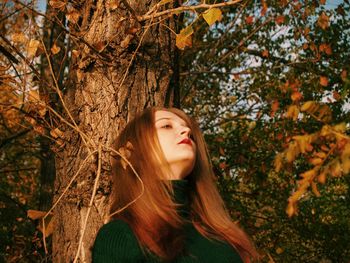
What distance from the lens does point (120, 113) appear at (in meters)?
2.65

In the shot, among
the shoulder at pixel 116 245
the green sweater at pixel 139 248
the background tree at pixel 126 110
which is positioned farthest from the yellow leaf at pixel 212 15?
the shoulder at pixel 116 245

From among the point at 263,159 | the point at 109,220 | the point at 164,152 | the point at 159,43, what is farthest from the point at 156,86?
the point at 263,159

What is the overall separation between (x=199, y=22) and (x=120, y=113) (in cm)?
482

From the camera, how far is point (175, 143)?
8.48 ft

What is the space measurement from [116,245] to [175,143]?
0.59 metres

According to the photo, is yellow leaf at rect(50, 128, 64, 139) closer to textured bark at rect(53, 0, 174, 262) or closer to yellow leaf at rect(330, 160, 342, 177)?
textured bark at rect(53, 0, 174, 262)

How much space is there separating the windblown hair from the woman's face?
0.03 m

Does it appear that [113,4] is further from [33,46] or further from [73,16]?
[33,46]

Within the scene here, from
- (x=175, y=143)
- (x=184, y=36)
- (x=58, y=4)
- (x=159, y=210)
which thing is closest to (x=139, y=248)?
(x=159, y=210)

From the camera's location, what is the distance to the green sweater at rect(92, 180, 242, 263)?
225 centimetres

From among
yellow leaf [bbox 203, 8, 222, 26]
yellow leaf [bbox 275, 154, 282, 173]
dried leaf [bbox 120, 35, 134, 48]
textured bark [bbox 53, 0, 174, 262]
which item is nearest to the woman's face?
textured bark [bbox 53, 0, 174, 262]

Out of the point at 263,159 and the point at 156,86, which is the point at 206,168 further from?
the point at 263,159

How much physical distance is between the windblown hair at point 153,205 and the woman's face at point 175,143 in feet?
0.10

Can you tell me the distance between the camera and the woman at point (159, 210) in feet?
7.61
